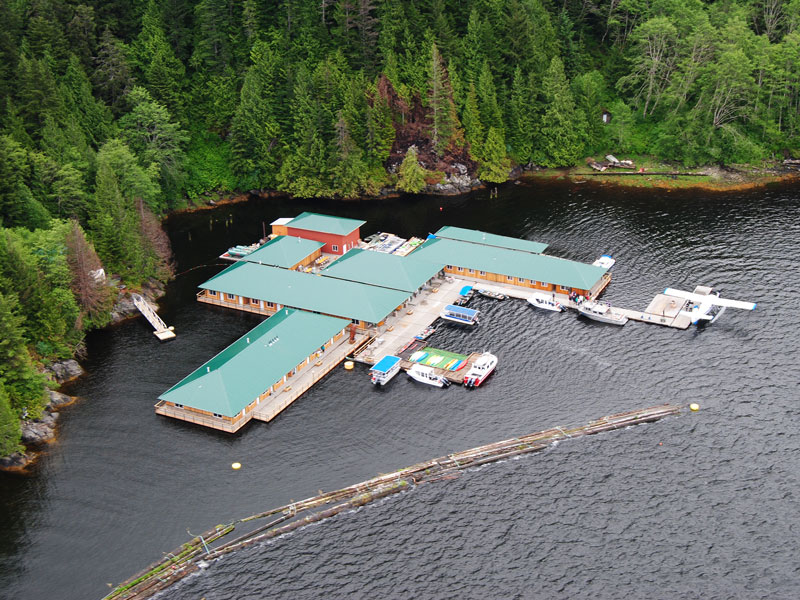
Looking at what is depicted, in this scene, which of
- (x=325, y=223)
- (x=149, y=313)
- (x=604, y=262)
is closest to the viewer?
(x=149, y=313)

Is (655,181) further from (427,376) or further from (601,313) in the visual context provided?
(427,376)

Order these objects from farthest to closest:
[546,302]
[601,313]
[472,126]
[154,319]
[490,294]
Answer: [472,126], [490,294], [546,302], [154,319], [601,313]

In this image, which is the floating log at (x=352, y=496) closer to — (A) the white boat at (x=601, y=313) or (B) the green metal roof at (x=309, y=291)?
(A) the white boat at (x=601, y=313)

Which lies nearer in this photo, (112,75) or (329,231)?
(329,231)

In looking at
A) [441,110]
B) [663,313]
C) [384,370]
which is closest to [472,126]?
[441,110]

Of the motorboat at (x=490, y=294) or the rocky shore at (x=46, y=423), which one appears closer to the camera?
the rocky shore at (x=46, y=423)

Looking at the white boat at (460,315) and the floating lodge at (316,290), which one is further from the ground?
the floating lodge at (316,290)

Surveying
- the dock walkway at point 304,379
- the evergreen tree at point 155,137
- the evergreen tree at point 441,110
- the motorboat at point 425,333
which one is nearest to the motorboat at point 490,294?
the motorboat at point 425,333

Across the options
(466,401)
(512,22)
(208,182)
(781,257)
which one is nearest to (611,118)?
(512,22)
